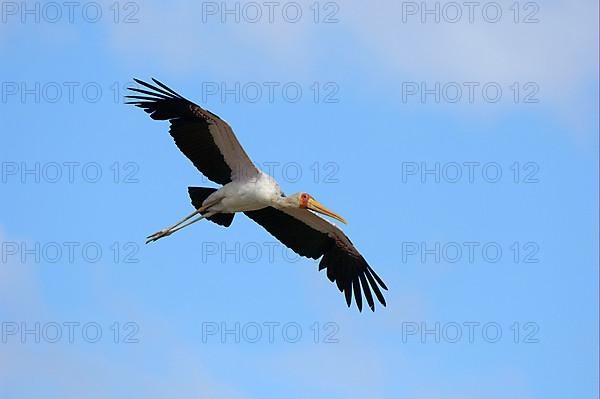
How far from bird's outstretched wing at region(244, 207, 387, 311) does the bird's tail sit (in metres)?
0.92

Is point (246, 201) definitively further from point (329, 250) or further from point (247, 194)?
point (329, 250)

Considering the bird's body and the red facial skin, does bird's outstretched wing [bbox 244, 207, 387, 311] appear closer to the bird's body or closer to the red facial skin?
the red facial skin

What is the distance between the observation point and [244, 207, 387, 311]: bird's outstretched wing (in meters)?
25.8

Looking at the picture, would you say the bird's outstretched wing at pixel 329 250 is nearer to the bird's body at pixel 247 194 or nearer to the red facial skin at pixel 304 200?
the red facial skin at pixel 304 200

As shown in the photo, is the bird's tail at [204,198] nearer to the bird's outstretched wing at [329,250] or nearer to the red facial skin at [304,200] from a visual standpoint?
the bird's outstretched wing at [329,250]

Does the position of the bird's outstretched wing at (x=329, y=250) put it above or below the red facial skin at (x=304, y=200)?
below

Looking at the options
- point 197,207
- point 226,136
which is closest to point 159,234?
point 197,207

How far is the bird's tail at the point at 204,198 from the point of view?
24.8 meters

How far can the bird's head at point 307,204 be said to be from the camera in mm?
24672

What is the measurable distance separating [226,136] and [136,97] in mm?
1620

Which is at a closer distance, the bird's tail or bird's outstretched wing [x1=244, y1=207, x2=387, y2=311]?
the bird's tail

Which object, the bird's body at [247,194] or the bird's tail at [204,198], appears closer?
the bird's body at [247,194]

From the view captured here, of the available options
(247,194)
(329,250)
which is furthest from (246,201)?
(329,250)

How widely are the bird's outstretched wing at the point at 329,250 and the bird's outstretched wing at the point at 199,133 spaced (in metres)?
1.61
